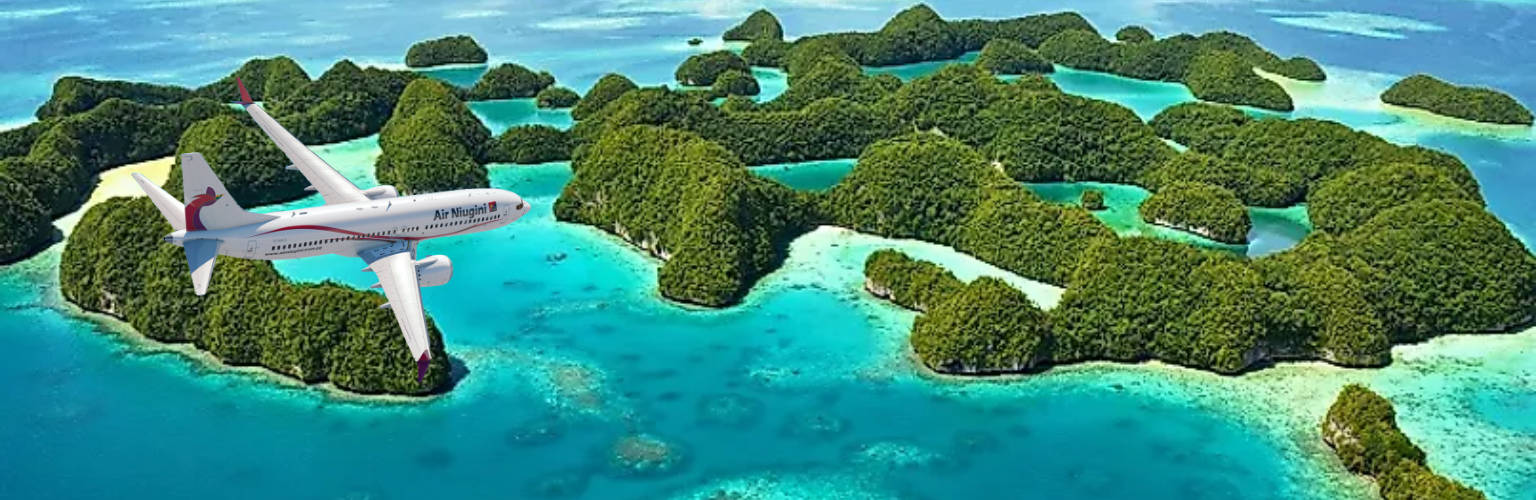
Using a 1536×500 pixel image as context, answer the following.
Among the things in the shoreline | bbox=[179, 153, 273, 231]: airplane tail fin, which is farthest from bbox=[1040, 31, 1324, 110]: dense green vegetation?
bbox=[179, 153, 273, 231]: airplane tail fin

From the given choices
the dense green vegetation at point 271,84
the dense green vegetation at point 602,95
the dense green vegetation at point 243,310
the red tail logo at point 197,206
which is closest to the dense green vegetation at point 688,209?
the dense green vegetation at point 243,310

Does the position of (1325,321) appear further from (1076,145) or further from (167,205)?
(167,205)

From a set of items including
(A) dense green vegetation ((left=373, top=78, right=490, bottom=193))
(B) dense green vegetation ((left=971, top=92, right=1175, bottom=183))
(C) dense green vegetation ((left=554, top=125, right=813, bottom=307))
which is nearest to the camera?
(C) dense green vegetation ((left=554, top=125, right=813, bottom=307))

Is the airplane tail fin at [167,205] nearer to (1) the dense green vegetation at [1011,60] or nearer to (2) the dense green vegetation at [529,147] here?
(2) the dense green vegetation at [529,147]

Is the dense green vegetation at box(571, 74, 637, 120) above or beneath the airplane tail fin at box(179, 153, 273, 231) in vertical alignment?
beneath

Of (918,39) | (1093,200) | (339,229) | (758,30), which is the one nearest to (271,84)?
(758,30)

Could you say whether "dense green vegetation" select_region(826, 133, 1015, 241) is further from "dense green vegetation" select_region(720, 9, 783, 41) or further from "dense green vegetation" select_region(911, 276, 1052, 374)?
"dense green vegetation" select_region(720, 9, 783, 41)

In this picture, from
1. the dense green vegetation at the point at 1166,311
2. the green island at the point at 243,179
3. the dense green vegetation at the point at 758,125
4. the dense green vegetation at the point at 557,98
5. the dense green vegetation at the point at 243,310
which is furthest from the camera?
the dense green vegetation at the point at 557,98

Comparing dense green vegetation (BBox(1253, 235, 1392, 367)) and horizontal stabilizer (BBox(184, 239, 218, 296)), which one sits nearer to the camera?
horizontal stabilizer (BBox(184, 239, 218, 296))
